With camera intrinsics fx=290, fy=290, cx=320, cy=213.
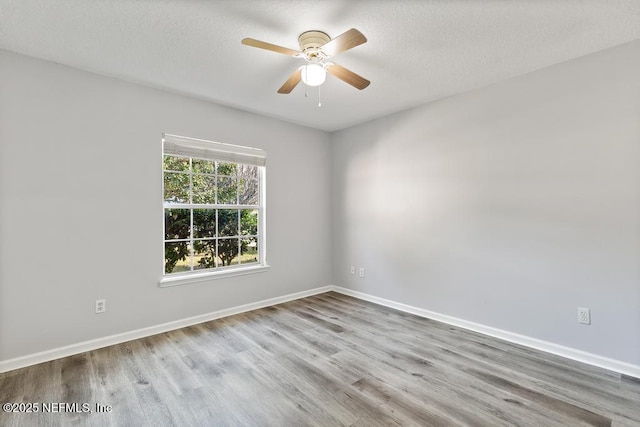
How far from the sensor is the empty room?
1.90 metres

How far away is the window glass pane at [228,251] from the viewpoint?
359 centimetres

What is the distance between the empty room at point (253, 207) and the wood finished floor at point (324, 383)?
0.02 metres

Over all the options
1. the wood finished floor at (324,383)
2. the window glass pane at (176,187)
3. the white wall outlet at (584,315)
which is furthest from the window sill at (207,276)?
the white wall outlet at (584,315)

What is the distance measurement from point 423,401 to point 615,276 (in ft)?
6.05

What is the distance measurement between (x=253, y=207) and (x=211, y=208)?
1.80 feet

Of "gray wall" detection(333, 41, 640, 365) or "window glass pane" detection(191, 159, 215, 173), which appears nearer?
"gray wall" detection(333, 41, 640, 365)

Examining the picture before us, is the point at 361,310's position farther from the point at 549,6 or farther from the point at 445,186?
the point at 549,6

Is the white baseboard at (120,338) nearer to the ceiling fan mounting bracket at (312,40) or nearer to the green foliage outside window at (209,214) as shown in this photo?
the green foliage outside window at (209,214)

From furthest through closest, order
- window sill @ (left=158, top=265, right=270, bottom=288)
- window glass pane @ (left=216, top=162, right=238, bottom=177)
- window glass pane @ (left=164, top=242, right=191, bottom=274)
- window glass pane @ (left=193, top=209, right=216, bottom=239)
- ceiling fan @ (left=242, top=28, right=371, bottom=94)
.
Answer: window glass pane @ (left=216, top=162, right=238, bottom=177), window glass pane @ (left=193, top=209, right=216, bottom=239), window glass pane @ (left=164, top=242, right=191, bottom=274), window sill @ (left=158, top=265, right=270, bottom=288), ceiling fan @ (left=242, top=28, right=371, bottom=94)

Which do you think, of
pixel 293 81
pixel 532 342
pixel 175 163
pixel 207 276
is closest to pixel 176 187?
pixel 175 163

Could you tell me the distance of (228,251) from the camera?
3656 millimetres

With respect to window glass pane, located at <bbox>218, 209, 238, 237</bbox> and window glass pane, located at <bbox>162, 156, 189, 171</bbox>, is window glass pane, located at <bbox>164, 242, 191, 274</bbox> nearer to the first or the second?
window glass pane, located at <bbox>218, 209, 238, 237</bbox>

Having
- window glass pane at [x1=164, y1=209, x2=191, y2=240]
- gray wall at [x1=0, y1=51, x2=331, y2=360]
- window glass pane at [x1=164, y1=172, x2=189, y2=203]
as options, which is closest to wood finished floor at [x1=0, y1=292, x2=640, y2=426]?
gray wall at [x1=0, y1=51, x2=331, y2=360]

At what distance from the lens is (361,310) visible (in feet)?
12.1
